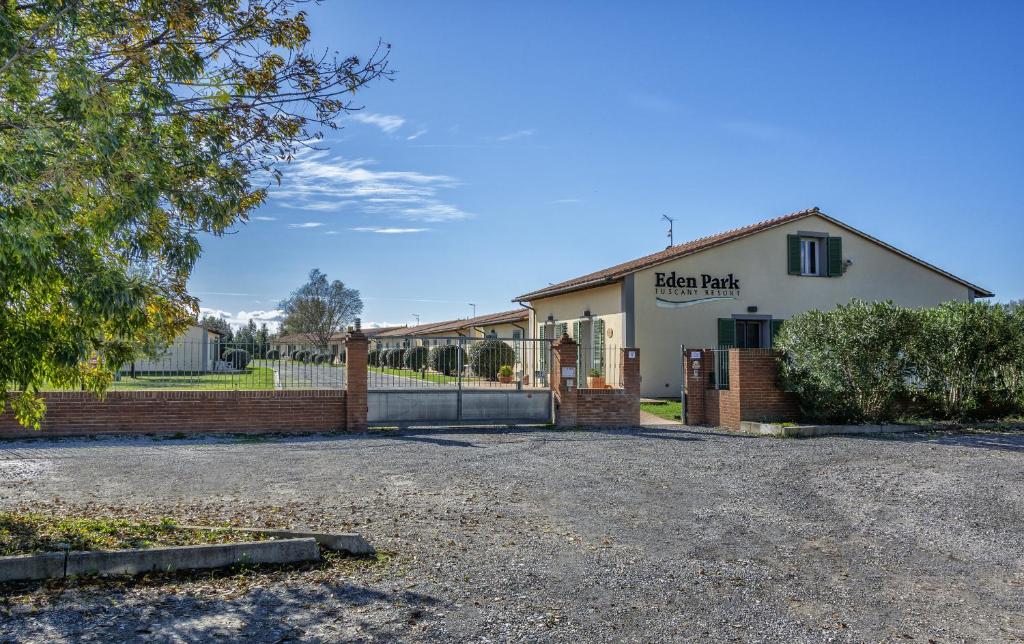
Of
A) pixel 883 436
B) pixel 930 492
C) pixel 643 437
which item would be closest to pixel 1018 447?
pixel 883 436

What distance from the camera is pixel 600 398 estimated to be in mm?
13953

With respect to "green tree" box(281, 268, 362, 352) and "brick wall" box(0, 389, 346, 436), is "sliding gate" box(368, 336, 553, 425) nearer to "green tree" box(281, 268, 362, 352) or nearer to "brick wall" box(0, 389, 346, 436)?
"brick wall" box(0, 389, 346, 436)

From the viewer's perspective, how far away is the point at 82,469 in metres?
8.92

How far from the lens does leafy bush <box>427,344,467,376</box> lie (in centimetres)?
1469

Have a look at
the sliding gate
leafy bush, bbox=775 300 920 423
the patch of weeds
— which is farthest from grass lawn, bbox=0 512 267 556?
leafy bush, bbox=775 300 920 423

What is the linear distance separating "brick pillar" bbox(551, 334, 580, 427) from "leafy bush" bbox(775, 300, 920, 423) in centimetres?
404

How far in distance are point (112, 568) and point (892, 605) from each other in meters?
4.94

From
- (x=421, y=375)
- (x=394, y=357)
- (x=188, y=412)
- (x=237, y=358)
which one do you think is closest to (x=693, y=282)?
(x=394, y=357)

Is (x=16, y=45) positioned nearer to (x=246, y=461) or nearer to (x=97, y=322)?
(x=97, y=322)

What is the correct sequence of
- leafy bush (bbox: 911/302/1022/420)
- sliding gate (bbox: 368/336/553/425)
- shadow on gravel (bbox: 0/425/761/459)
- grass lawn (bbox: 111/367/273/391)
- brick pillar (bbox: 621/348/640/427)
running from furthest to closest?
1. brick pillar (bbox: 621/348/640/427)
2. leafy bush (bbox: 911/302/1022/420)
3. sliding gate (bbox: 368/336/553/425)
4. grass lawn (bbox: 111/367/273/391)
5. shadow on gravel (bbox: 0/425/761/459)

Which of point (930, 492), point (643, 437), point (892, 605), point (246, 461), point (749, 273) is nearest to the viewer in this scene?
point (892, 605)

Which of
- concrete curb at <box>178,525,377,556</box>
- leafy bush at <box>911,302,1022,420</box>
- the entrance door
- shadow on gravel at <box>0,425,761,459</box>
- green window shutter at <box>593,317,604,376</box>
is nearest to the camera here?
concrete curb at <box>178,525,377,556</box>

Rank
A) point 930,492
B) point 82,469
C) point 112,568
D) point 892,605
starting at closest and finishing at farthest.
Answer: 1. point 892,605
2. point 112,568
3. point 930,492
4. point 82,469

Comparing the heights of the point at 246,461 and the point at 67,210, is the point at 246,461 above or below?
below
